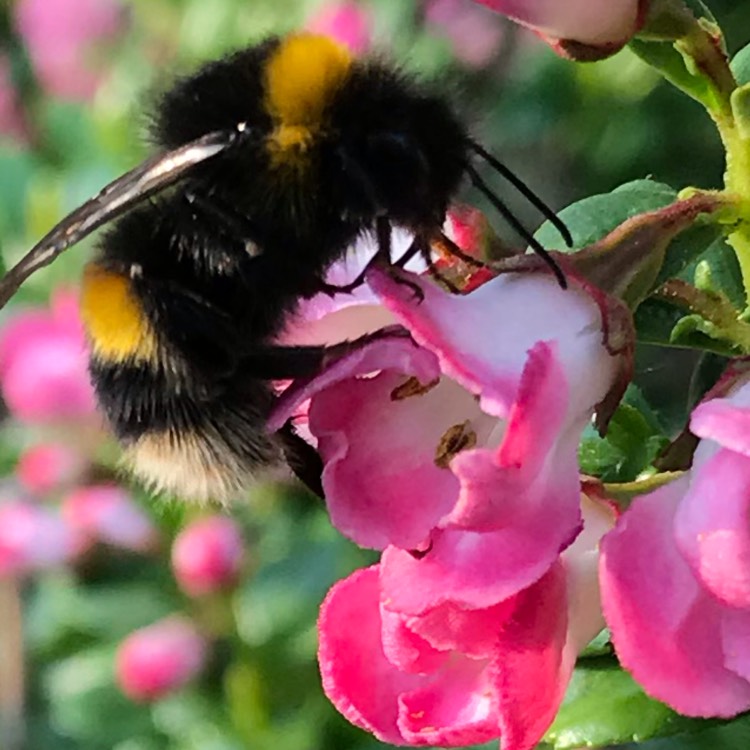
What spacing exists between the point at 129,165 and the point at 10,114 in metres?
1.23

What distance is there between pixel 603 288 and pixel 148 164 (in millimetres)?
205

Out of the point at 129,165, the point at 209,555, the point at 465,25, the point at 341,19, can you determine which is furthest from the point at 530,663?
the point at 465,25

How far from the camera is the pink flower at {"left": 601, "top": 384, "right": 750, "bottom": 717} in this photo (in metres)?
0.58

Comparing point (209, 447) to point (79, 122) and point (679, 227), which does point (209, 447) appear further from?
point (79, 122)

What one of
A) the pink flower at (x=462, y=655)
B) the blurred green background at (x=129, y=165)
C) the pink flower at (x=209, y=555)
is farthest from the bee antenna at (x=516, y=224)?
the pink flower at (x=209, y=555)

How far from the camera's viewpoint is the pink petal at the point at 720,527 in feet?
1.84

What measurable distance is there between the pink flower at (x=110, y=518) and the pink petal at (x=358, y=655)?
1.30 m

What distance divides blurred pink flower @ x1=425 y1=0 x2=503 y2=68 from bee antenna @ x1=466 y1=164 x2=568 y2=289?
1612mm

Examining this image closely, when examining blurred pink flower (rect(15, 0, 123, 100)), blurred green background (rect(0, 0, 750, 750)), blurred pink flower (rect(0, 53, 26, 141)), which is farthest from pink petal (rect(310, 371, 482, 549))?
blurred pink flower (rect(0, 53, 26, 141))

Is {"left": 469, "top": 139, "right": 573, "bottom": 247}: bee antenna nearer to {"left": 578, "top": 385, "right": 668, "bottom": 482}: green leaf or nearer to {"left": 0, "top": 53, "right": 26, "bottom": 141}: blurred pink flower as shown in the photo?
{"left": 578, "top": 385, "right": 668, "bottom": 482}: green leaf

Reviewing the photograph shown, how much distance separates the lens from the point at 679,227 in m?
0.68

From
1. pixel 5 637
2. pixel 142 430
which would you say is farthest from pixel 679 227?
pixel 5 637

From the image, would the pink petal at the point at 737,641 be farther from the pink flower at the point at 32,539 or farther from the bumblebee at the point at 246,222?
the pink flower at the point at 32,539

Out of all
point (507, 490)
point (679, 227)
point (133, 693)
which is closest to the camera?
point (507, 490)
